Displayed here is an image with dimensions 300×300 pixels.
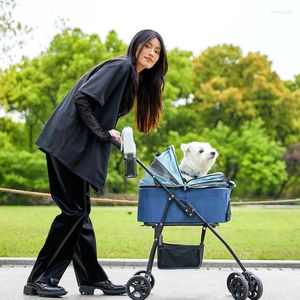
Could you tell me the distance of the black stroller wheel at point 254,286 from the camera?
5.03 meters

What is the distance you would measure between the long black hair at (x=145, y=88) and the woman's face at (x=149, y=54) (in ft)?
0.07

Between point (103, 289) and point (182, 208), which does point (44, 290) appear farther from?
point (182, 208)

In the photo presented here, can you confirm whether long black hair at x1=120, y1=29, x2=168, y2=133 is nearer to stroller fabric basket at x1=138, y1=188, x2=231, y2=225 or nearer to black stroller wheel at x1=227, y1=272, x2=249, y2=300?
stroller fabric basket at x1=138, y1=188, x2=231, y2=225

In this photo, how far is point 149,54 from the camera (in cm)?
491

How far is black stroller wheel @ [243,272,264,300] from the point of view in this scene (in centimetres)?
503

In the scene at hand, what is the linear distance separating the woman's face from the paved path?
5.33ft

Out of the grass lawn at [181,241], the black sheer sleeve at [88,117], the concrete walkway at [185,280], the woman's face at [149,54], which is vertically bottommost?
the grass lawn at [181,241]

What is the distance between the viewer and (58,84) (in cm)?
4119

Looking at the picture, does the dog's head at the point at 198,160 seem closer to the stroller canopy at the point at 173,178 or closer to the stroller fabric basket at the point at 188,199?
the stroller canopy at the point at 173,178

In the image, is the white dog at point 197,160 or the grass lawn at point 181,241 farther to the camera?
the grass lawn at point 181,241

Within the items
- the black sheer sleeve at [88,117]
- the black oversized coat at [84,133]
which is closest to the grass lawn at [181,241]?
the black oversized coat at [84,133]

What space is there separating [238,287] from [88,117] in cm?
153

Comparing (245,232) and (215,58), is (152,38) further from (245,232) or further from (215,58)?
(215,58)

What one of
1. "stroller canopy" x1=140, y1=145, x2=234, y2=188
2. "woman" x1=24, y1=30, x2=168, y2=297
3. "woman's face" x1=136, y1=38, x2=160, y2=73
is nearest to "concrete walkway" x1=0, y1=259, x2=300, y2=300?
"woman" x1=24, y1=30, x2=168, y2=297
